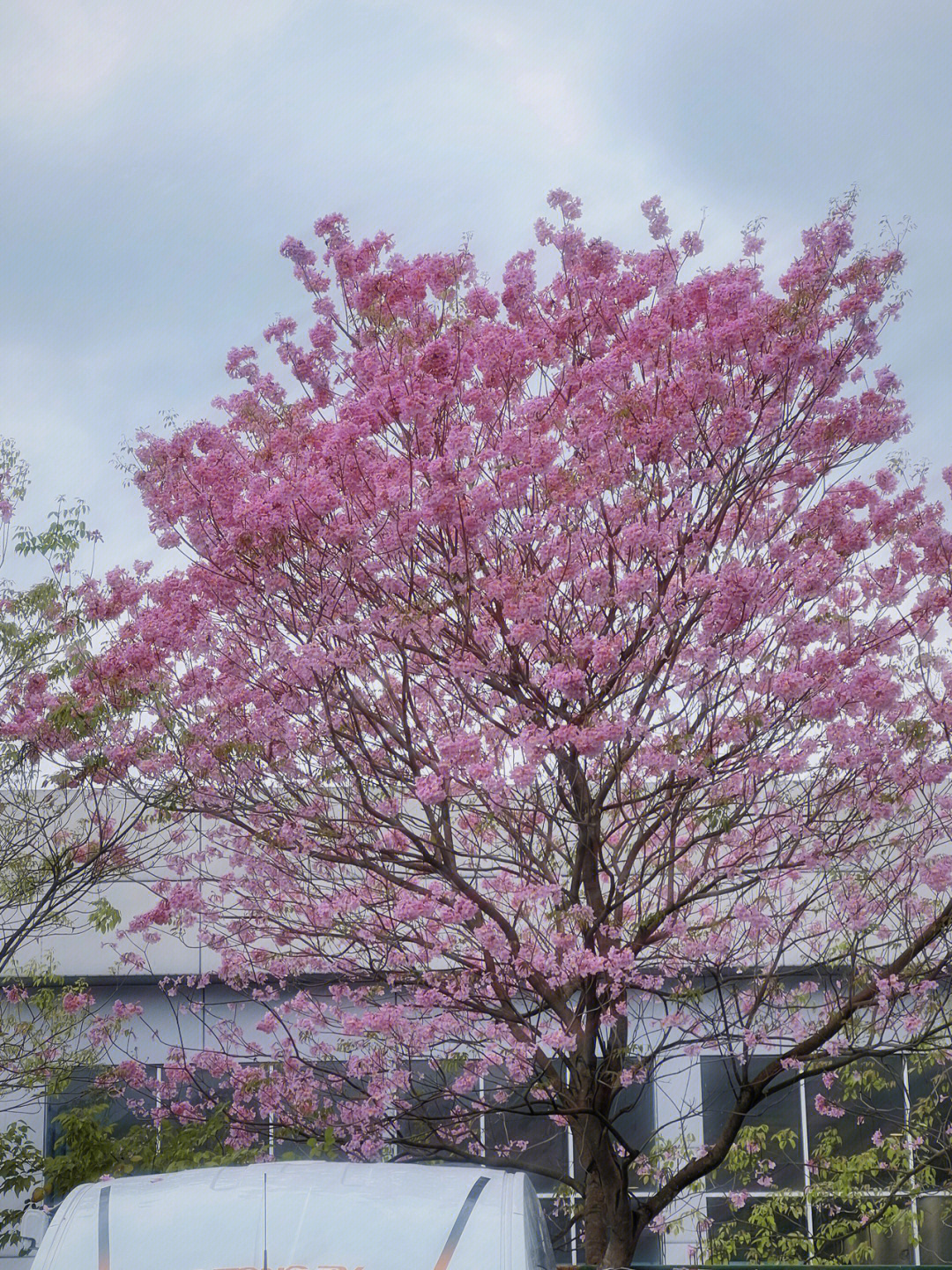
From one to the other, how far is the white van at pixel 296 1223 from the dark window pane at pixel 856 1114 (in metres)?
7.86

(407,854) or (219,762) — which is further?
(219,762)

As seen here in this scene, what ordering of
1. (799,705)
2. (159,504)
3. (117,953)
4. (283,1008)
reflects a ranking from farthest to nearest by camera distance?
(117,953) < (283,1008) < (159,504) < (799,705)

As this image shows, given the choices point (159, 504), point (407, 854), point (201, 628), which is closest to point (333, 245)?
point (159, 504)

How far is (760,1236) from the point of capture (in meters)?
11.7

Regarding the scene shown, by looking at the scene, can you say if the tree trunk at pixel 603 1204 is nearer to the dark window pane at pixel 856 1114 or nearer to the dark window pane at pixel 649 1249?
the dark window pane at pixel 856 1114

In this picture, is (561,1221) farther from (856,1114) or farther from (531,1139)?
(856,1114)

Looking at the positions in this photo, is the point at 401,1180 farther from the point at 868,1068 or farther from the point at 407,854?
the point at 868,1068

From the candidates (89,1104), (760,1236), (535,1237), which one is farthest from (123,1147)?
(535,1237)

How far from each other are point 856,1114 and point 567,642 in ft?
20.7

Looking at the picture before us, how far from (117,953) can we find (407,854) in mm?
6807

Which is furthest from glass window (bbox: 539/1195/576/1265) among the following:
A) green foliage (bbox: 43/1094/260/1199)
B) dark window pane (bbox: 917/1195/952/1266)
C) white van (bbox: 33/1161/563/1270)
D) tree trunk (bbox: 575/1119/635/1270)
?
white van (bbox: 33/1161/563/1270)

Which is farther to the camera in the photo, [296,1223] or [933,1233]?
[933,1233]

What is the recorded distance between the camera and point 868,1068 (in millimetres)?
11422

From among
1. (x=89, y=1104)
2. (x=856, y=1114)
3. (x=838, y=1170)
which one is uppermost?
(x=89, y=1104)
